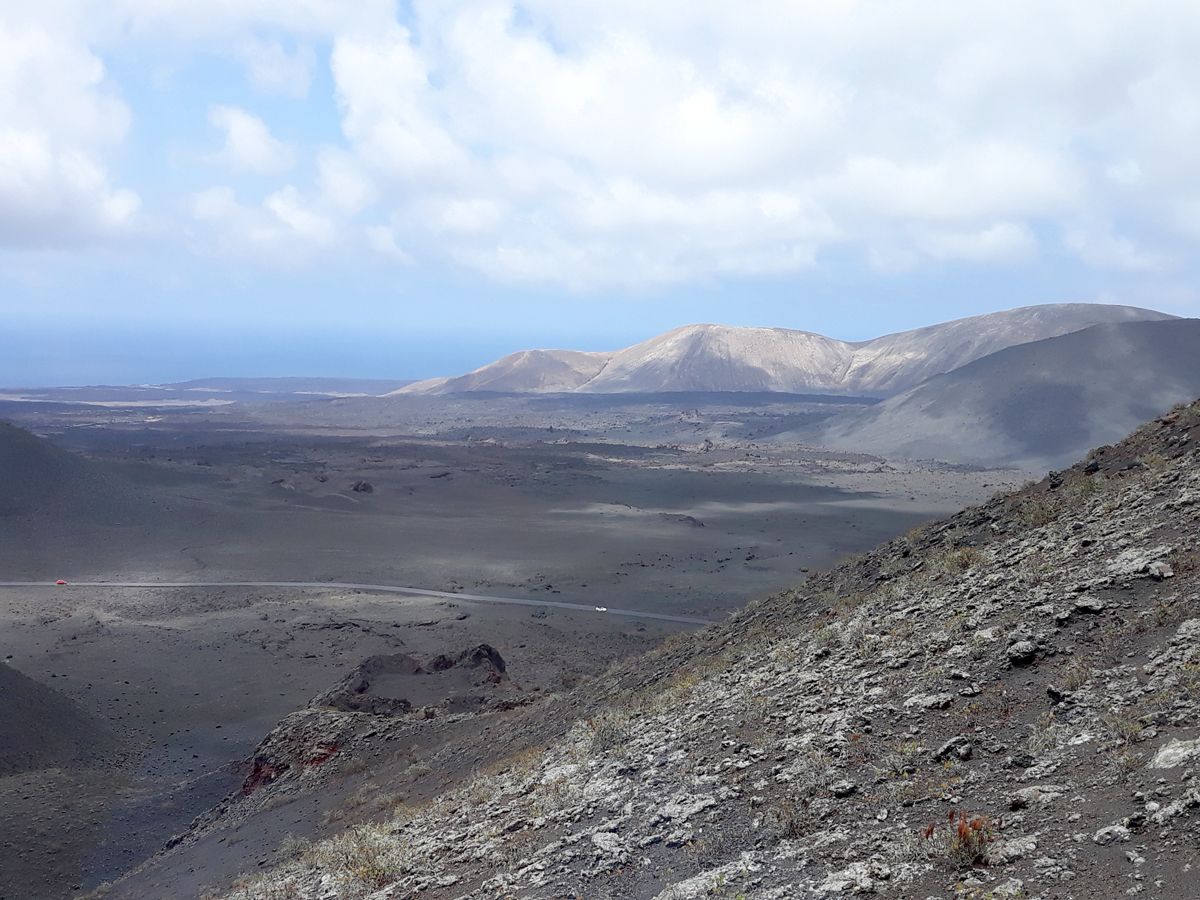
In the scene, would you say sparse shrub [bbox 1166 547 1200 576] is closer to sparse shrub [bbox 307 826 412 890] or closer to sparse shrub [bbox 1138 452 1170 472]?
sparse shrub [bbox 1138 452 1170 472]

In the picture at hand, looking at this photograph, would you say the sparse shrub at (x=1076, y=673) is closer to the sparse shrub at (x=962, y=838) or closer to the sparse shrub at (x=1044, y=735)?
the sparse shrub at (x=1044, y=735)

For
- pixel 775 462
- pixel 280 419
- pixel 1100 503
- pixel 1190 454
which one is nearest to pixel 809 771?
pixel 1100 503

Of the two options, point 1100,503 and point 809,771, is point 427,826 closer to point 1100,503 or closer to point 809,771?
point 809,771

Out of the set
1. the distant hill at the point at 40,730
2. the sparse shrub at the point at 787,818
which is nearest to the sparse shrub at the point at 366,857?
the sparse shrub at the point at 787,818

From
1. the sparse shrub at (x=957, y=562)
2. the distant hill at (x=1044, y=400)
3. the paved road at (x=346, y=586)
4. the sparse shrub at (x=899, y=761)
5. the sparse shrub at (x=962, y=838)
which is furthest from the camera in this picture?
the distant hill at (x=1044, y=400)

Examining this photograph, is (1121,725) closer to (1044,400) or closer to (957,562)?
(957,562)

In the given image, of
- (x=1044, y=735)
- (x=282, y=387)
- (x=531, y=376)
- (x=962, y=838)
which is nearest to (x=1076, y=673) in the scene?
(x=1044, y=735)
